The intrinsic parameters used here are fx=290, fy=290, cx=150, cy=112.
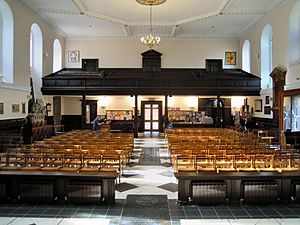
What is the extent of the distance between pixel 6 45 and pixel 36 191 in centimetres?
969

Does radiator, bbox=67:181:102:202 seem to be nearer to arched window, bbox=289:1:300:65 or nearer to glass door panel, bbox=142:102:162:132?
arched window, bbox=289:1:300:65

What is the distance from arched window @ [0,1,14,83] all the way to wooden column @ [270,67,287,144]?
40.8 feet

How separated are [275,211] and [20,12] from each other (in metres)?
13.6

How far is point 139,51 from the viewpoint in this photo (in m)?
21.2

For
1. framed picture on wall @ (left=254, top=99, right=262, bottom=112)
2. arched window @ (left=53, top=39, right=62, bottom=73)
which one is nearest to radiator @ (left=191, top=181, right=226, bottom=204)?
→ framed picture on wall @ (left=254, top=99, right=262, bottom=112)

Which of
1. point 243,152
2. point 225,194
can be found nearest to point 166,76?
point 243,152

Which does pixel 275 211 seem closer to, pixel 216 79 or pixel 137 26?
pixel 216 79

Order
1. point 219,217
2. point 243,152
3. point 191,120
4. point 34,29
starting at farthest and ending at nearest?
point 191,120 → point 34,29 → point 243,152 → point 219,217

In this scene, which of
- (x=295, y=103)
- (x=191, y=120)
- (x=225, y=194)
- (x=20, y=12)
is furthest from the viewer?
(x=191, y=120)

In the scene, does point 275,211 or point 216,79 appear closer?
point 275,211

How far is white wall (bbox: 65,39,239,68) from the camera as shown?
21.2 metres

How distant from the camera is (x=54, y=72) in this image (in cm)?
1972

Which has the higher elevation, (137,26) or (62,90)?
(137,26)

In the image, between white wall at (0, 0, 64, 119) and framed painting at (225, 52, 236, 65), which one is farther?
framed painting at (225, 52, 236, 65)
